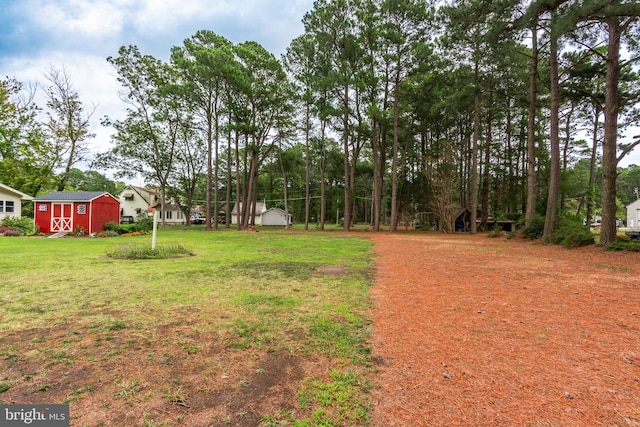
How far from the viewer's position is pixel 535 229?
1525 cm

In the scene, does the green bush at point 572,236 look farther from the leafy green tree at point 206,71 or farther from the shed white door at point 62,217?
the shed white door at point 62,217

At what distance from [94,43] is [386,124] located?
69.1 feet

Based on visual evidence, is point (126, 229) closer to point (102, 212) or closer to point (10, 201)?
point (102, 212)

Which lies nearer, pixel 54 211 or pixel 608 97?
pixel 608 97

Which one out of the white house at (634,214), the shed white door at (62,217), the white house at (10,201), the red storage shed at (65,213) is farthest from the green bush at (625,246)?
the white house at (634,214)

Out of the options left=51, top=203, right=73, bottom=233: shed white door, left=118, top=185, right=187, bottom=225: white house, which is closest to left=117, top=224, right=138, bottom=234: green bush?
left=51, top=203, right=73, bottom=233: shed white door

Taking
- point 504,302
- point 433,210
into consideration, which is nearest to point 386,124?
point 433,210

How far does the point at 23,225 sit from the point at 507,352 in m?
26.3

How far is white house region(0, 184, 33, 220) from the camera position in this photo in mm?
20812

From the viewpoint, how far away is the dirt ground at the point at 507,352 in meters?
1.94

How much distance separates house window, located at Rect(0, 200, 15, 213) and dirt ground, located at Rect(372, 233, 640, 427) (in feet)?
92.4

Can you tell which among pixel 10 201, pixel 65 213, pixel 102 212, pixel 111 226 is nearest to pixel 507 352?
pixel 111 226

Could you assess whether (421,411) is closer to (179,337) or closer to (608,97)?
(179,337)

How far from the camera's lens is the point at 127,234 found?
20.3 metres
